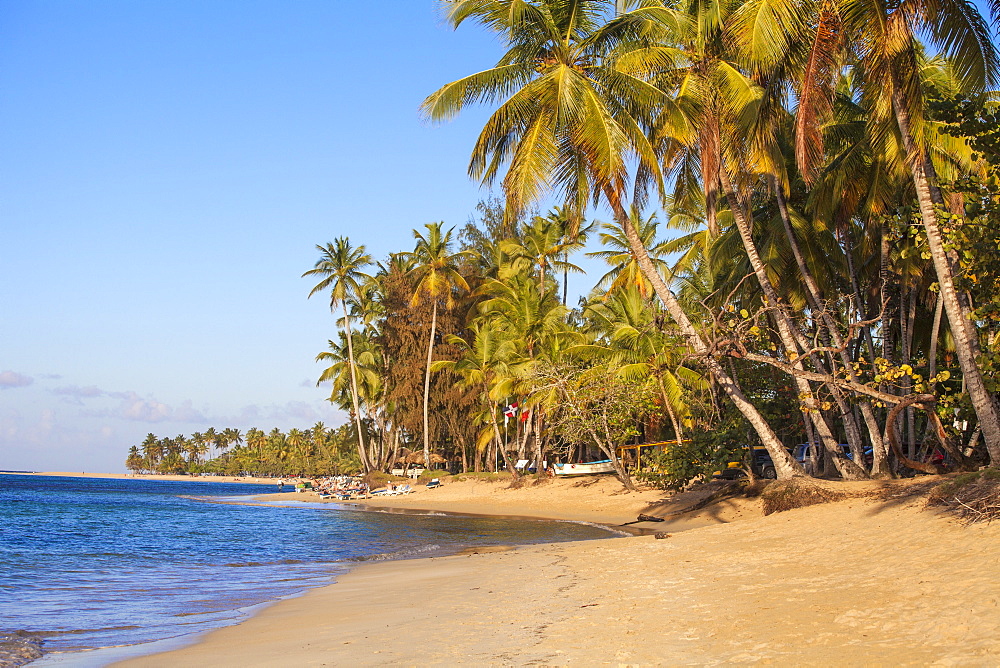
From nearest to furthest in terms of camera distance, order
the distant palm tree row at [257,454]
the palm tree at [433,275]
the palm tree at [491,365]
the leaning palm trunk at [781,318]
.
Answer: the leaning palm trunk at [781,318] → the palm tree at [491,365] → the palm tree at [433,275] → the distant palm tree row at [257,454]

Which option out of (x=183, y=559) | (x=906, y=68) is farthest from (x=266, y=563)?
(x=906, y=68)

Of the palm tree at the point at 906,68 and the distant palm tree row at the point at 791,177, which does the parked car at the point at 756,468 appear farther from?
the palm tree at the point at 906,68

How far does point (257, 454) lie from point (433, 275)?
95.8 m

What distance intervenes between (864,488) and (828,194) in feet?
21.0

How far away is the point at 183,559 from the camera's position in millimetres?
16891

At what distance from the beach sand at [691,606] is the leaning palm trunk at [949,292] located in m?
1.94

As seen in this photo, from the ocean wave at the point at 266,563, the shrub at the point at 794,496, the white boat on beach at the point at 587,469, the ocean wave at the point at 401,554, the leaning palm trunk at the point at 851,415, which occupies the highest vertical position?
the leaning palm trunk at the point at 851,415

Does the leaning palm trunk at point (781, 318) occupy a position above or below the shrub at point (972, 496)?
above

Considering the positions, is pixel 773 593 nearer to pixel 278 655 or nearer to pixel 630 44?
pixel 278 655

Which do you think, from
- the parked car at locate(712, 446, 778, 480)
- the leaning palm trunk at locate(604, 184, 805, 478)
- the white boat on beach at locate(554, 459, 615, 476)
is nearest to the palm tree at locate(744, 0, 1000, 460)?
the leaning palm trunk at locate(604, 184, 805, 478)

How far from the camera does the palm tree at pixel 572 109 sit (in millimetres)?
14312

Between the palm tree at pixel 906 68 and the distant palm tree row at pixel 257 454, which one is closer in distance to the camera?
the palm tree at pixel 906 68

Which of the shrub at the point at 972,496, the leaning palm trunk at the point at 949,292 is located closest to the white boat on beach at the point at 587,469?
the leaning palm trunk at the point at 949,292

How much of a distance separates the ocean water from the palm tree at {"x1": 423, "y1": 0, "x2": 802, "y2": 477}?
7.66 metres
